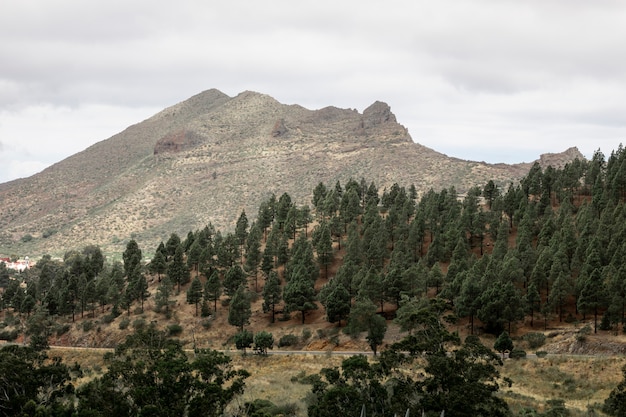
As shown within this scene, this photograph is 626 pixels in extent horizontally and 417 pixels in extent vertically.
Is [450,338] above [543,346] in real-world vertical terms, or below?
above

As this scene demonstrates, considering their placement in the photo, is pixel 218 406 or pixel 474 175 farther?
pixel 474 175

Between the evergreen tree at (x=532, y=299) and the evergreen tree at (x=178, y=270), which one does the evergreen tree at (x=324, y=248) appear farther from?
the evergreen tree at (x=532, y=299)

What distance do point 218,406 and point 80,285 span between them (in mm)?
80148

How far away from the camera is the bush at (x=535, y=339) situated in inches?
2372

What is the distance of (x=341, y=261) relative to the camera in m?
98.1

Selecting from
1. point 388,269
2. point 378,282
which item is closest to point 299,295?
point 378,282

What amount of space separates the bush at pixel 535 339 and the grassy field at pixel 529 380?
270 inches

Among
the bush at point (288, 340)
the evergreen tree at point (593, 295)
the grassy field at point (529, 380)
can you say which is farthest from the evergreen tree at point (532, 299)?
the bush at point (288, 340)

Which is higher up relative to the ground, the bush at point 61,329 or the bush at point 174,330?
the bush at point 174,330

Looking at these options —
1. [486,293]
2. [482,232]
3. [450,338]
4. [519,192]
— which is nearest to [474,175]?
[519,192]

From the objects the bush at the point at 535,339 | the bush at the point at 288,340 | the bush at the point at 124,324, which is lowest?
the bush at the point at 288,340

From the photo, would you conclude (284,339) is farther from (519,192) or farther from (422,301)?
(519,192)

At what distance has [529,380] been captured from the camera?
45.0 meters

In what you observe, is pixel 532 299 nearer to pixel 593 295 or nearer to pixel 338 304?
pixel 593 295
